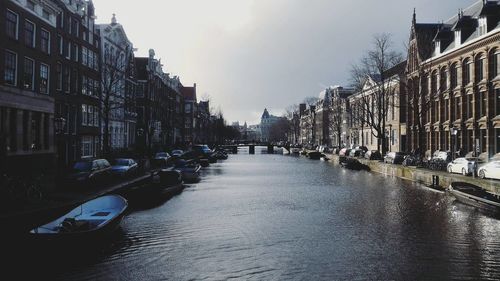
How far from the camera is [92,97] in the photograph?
5319cm

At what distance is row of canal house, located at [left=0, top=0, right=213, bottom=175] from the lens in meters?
32.9

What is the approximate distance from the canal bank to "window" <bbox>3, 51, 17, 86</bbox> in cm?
3154

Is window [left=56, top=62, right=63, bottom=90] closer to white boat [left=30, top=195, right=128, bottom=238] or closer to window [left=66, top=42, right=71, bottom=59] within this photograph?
window [left=66, top=42, right=71, bottom=59]

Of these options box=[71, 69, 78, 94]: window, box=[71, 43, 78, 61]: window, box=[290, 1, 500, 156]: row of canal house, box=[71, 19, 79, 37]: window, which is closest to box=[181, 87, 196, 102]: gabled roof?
box=[290, 1, 500, 156]: row of canal house

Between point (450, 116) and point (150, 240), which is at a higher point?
point (450, 116)

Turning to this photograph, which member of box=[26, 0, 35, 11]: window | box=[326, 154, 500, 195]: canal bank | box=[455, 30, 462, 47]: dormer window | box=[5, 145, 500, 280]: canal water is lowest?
box=[5, 145, 500, 280]: canal water

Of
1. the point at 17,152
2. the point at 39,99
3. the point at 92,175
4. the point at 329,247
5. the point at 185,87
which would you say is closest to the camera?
the point at 329,247

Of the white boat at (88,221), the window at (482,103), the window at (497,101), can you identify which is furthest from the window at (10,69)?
the window at (482,103)

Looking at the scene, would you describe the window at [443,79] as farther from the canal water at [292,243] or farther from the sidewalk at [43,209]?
the sidewalk at [43,209]

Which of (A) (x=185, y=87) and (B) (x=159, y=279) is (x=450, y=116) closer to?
(B) (x=159, y=279)

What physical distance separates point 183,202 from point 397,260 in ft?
53.3

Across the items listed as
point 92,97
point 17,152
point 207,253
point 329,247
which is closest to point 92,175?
point 17,152

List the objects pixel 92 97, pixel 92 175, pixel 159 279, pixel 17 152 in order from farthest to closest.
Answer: pixel 92 97 → pixel 17 152 → pixel 92 175 → pixel 159 279

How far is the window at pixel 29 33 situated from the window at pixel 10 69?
212cm
